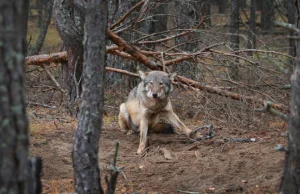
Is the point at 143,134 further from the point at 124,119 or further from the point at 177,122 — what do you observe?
the point at 124,119

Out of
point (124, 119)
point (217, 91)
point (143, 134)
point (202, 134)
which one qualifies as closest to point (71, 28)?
point (124, 119)

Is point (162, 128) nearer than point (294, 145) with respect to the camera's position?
No

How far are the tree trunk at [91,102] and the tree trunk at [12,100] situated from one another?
67.6 inches

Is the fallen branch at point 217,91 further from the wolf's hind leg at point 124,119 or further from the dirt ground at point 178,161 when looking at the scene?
the wolf's hind leg at point 124,119

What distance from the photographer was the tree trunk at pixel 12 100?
3.18 metres

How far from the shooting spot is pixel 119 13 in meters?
14.1

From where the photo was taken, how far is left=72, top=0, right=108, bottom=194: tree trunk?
5008 millimetres

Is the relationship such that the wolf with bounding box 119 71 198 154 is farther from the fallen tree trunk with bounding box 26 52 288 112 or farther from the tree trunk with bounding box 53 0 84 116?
the tree trunk with bounding box 53 0 84 116

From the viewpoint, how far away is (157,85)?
9555 millimetres

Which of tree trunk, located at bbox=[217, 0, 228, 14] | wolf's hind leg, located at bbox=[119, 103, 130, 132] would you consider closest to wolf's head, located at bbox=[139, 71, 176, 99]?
wolf's hind leg, located at bbox=[119, 103, 130, 132]

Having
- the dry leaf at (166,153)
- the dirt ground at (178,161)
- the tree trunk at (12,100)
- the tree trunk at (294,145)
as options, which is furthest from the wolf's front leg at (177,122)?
the tree trunk at (12,100)

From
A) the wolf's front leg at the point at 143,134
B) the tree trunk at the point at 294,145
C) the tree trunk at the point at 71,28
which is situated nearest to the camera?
the tree trunk at the point at 294,145

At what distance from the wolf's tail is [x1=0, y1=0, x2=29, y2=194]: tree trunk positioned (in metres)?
7.13

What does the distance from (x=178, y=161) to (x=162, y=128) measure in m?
2.18
